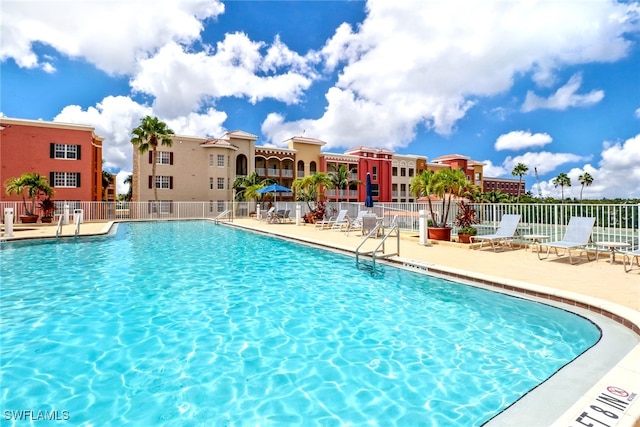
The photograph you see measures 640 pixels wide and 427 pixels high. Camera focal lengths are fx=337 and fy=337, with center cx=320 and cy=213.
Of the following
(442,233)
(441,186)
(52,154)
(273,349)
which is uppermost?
(52,154)

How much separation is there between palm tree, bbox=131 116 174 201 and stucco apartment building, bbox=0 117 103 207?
3495 millimetres

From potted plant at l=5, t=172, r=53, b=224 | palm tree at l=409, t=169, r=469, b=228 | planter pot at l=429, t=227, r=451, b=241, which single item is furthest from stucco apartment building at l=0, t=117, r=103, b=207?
planter pot at l=429, t=227, r=451, b=241

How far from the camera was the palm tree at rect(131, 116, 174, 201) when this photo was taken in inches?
1179


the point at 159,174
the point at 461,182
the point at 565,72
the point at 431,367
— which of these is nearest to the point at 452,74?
the point at 461,182

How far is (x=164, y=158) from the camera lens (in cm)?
3266

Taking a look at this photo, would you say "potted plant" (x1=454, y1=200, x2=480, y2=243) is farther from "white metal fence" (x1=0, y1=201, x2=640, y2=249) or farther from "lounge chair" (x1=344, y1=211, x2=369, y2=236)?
"lounge chair" (x1=344, y1=211, x2=369, y2=236)

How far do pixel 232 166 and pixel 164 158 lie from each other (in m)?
6.53

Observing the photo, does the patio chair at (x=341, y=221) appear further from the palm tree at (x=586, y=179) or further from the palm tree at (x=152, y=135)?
the palm tree at (x=586, y=179)

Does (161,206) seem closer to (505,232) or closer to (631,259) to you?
(505,232)

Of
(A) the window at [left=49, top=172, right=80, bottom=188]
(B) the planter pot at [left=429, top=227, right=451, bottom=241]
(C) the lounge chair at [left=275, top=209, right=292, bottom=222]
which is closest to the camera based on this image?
(B) the planter pot at [left=429, top=227, right=451, bottom=241]

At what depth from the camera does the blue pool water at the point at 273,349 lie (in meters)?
2.98

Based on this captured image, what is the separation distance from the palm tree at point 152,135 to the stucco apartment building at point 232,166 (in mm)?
1447

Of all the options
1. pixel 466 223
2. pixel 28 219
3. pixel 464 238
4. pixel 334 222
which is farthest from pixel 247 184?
pixel 464 238

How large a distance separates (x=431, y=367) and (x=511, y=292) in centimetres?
306
